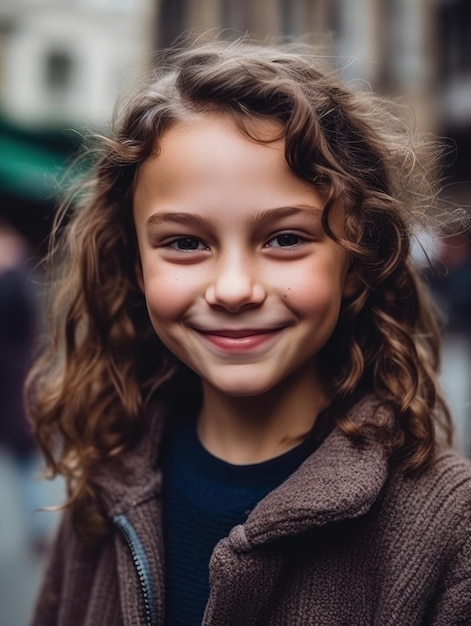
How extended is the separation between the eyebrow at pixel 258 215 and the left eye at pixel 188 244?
4 centimetres

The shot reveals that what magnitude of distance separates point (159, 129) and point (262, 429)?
641mm

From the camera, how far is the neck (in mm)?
1793

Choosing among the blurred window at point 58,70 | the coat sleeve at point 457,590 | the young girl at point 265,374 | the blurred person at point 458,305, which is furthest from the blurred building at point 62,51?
the coat sleeve at point 457,590

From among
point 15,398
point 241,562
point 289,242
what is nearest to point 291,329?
point 289,242

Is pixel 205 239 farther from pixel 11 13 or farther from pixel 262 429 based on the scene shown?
pixel 11 13

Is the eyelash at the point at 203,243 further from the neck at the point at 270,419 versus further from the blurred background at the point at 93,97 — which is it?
the blurred background at the point at 93,97

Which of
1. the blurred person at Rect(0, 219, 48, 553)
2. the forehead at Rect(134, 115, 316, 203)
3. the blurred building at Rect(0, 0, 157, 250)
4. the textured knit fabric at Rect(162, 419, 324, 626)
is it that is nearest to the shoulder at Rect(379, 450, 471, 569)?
the textured knit fabric at Rect(162, 419, 324, 626)

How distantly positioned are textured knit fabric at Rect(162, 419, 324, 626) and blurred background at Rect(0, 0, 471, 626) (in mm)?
735

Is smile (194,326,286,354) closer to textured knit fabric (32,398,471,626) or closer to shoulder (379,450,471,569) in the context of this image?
textured knit fabric (32,398,471,626)

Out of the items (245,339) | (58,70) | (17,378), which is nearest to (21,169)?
(17,378)

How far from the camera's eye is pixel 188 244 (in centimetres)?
167

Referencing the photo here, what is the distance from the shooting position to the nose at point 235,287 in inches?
61.8

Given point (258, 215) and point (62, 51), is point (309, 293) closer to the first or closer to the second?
point (258, 215)

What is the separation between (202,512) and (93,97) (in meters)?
22.3
